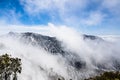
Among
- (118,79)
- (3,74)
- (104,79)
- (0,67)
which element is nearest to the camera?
(118,79)

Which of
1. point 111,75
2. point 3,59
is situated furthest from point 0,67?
point 111,75

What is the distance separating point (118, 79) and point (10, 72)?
3414 cm

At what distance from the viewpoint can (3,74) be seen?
61.8 m

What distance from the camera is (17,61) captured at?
63.1 m

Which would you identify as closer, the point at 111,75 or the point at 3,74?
the point at 111,75

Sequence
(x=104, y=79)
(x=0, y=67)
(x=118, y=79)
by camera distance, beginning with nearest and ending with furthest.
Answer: (x=118, y=79) → (x=104, y=79) → (x=0, y=67)

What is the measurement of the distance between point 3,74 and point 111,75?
33.8 meters

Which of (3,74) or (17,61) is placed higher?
(17,61)

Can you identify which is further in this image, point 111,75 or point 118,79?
point 111,75

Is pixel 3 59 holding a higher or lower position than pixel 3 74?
higher

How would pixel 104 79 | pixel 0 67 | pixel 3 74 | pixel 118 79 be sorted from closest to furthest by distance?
pixel 118 79 → pixel 104 79 → pixel 0 67 → pixel 3 74

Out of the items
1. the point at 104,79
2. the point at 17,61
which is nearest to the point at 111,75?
the point at 104,79

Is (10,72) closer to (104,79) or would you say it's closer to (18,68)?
(18,68)

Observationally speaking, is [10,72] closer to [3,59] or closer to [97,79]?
[3,59]
